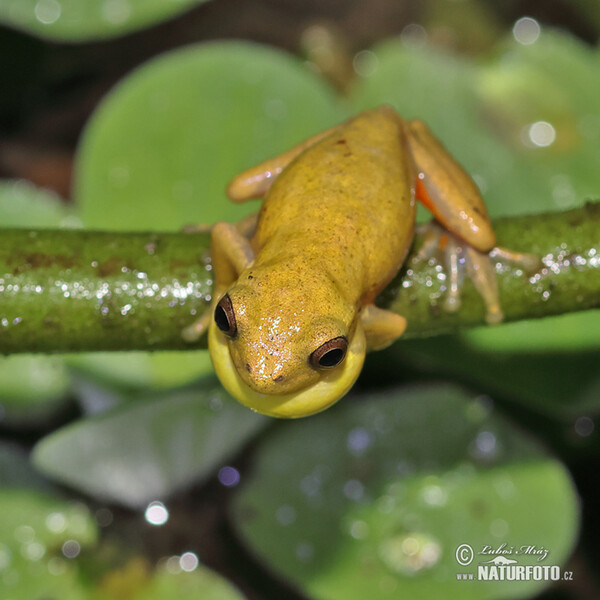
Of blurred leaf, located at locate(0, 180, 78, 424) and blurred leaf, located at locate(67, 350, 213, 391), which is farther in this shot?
blurred leaf, located at locate(0, 180, 78, 424)

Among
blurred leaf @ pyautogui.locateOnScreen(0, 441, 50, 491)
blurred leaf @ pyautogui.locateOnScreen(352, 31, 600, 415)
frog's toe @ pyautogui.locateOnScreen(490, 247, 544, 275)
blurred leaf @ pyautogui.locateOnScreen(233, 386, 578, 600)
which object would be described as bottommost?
blurred leaf @ pyautogui.locateOnScreen(0, 441, 50, 491)

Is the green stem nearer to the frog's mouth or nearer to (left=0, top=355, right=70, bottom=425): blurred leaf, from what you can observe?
the frog's mouth

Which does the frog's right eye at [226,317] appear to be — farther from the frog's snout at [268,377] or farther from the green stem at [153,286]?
the green stem at [153,286]

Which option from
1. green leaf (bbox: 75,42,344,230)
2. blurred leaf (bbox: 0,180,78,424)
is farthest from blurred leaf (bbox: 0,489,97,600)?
green leaf (bbox: 75,42,344,230)


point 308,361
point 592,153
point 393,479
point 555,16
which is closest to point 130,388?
point 393,479

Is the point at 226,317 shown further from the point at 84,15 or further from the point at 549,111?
the point at 549,111

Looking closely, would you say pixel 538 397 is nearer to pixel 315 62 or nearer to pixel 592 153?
pixel 592 153
